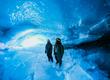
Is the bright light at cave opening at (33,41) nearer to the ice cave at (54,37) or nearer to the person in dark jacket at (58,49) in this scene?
the ice cave at (54,37)

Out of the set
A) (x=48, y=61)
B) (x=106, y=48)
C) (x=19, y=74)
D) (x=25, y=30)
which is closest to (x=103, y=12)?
(x=106, y=48)

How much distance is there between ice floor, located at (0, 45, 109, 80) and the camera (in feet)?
47.2

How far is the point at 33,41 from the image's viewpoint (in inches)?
792

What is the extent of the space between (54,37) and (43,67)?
552 centimetres

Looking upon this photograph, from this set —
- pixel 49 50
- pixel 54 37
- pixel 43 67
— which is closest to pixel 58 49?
pixel 49 50

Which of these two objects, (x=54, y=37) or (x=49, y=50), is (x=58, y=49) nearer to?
(x=49, y=50)

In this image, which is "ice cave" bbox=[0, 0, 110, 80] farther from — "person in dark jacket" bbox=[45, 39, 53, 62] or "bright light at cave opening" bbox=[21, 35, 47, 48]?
"person in dark jacket" bbox=[45, 39, 53, 62]

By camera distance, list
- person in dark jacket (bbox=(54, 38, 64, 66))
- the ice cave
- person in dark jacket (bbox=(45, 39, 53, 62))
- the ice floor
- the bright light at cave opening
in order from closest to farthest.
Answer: person in dark jacket (bbox=(54, 38, 64, 66)) < the ice floor < person in dark jacket (bbox=(45, 39, 53, 62)) < the ice cave < the bright light at cave opening

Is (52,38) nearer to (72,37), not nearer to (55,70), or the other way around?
(72,37)

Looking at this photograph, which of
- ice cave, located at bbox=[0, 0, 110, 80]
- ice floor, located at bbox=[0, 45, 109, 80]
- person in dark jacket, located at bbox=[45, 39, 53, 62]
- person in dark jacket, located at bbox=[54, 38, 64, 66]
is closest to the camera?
person in dark jacket, located at bbox=[54, 38, 64, 66]

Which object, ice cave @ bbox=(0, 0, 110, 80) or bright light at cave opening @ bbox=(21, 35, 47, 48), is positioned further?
bright light at cave opening @ bbox=(21, 35, 47, 48)

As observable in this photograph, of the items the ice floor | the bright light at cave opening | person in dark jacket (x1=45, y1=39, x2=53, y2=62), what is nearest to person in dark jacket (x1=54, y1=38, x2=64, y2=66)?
person in dark jacket (x1=45, y1=39, x2=53, y2=62)

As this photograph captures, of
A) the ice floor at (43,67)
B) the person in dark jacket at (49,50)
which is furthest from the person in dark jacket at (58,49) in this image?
the ice floor at (43,67)

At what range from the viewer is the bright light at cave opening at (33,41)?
1930cm
